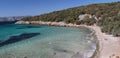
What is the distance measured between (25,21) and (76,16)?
45.6 m

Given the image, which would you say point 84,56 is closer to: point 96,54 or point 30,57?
point 96,54

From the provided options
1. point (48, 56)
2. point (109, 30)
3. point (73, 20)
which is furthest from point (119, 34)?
point (73, 20)

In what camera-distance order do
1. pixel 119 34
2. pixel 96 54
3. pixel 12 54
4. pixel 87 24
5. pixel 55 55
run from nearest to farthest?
pixel 96 54 < pixel 55 55 < pixel 12 54 < pixel 119 34 < pixel 87 24

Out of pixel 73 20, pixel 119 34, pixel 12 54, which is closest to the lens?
pixel 12 54

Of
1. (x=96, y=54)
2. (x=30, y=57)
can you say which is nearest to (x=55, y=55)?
(x=30, y=57)

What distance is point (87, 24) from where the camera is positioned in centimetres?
8475

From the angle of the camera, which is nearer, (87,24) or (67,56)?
(67,56)

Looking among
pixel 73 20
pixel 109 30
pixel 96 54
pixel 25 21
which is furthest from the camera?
pixel 25 21

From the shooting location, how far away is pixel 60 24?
101m

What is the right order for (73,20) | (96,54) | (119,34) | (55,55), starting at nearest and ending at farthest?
(96,54), (55,55), (119,34), (73,20)

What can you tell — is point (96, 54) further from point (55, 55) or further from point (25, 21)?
point (25, 21)

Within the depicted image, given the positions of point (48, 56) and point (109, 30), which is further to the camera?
point (109, 30)

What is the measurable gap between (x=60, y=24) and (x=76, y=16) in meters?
8.60

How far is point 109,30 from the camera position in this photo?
4959 centimetres
